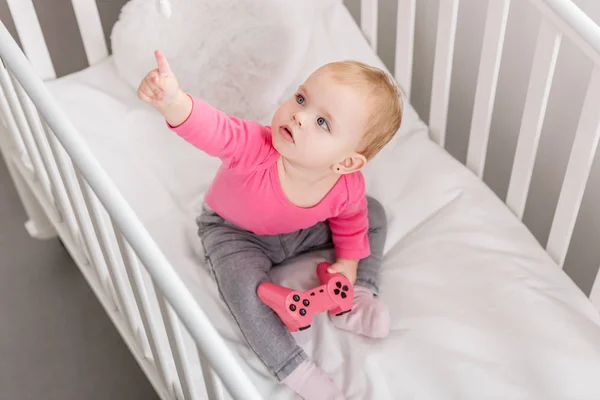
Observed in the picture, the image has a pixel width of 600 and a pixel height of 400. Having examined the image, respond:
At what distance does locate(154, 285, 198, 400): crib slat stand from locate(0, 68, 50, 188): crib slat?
0.46 metres

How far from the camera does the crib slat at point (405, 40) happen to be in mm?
1337

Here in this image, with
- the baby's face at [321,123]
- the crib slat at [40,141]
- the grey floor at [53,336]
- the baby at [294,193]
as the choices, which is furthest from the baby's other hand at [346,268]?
the grey floor at [53,336]

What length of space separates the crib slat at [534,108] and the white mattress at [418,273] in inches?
1.8

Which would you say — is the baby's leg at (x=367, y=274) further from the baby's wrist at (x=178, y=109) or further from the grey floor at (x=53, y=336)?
the grey floor at (x=53, y=336)

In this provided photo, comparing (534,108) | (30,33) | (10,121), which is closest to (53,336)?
(10,121)

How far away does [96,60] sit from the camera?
4.85 ft

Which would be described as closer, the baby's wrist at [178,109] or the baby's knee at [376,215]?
the baby's wrist at [178,109]

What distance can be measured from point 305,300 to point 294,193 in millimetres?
Answer: 160

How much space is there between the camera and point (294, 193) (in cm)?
112

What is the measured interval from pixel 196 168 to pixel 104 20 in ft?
1.69

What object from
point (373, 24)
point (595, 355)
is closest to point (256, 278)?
point (595, 355)

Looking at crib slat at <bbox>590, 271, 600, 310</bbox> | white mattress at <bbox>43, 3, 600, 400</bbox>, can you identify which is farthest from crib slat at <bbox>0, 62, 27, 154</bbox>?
crib slat at <bbox>590, 271, 600, 310</bbox>

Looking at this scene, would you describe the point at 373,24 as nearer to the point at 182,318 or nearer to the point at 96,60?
the point at 96,60

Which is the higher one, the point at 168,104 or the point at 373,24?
the point at 168,104
